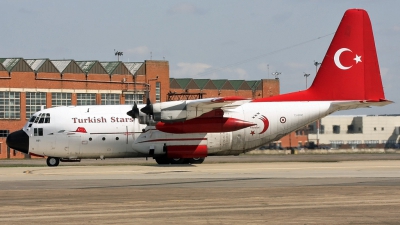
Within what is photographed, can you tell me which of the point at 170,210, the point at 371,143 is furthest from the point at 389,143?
the point at 170,210

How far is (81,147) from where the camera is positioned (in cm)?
4038

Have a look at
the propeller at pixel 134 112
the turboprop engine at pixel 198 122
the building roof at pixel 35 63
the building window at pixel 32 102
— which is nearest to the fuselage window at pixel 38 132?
the propeller at pixel 134 112

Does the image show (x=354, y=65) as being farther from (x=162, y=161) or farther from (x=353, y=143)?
A: (x=353, y=143)

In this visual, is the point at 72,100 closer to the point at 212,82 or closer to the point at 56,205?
the point at 212,82

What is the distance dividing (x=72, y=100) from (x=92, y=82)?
386 centimetres

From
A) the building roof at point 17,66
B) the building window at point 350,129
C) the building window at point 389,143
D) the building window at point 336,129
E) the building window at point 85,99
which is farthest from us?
the building window at point 336,129

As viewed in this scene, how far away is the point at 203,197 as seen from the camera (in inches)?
846

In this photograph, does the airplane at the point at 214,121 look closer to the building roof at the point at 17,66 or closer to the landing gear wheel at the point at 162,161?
the landing gear wheel at the point at 162,161

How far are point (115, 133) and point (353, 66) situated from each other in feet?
53.6

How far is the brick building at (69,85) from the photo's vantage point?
75875 mm

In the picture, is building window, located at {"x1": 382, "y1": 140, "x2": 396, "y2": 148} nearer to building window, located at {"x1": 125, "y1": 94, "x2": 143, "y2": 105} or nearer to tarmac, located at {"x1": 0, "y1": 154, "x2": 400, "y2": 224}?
building window, located at {"x1": 125, "y1": 94, "x2": 143, "y2": 105}

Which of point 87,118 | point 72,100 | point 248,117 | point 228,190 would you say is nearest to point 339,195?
point 228,190

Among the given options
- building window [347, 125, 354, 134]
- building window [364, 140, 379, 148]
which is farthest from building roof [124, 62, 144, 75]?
building window [364, 140, 379, 148]

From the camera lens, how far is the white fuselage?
40219 mm
